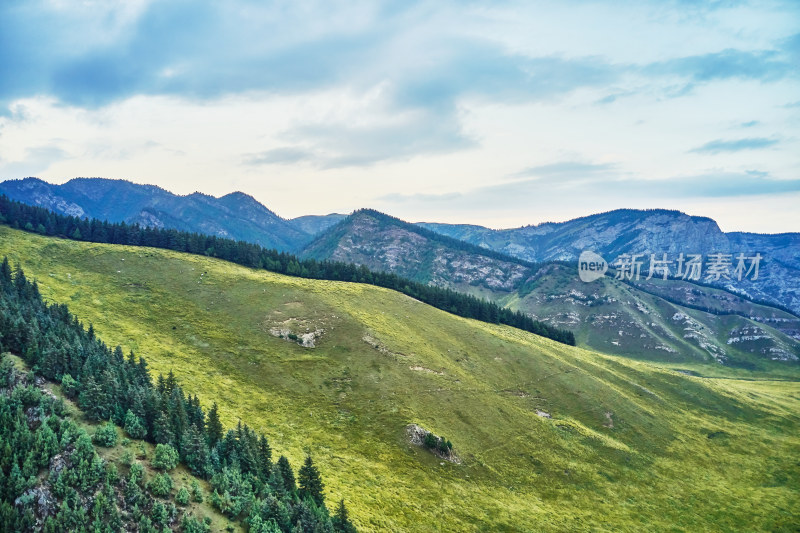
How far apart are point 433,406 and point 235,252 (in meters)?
107

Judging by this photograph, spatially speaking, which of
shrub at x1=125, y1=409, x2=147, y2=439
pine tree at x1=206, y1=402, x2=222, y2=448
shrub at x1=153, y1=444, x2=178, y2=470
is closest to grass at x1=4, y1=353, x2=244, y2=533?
shrub at x1=125, y1=409, x2=147, y2=439

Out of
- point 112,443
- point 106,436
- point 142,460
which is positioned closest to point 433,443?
point 142,460

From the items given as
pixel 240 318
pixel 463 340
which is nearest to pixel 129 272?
pixel 240 318

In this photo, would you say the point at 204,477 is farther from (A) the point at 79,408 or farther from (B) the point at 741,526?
(B) the point at 741,526

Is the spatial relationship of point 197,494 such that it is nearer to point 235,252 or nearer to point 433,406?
point 433,406

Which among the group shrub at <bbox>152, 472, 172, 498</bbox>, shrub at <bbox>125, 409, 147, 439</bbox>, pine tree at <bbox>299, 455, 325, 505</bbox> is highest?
shrub at <bbox>125, 409, 147, 439</bbox>

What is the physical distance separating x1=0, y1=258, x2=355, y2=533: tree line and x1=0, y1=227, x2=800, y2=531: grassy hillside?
12271 mm

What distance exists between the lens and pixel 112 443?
3412 cm

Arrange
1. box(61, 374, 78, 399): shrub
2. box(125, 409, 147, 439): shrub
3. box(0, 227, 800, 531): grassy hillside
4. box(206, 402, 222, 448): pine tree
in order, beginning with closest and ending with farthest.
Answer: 1. box(125, 409, 147, 439): shrub
2. box(61, 374, 78, 399): shrub
3. box(206, 402, 222, 448): pine tree
4. box(0, 227, 800, 531): grassy hillside

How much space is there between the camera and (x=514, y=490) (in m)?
62.4

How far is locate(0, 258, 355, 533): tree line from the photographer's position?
28.6 meters

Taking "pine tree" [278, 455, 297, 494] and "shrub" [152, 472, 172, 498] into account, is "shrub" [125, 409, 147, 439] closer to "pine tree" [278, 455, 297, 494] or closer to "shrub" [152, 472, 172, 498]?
"shrub" [152, 472, 172, 498]

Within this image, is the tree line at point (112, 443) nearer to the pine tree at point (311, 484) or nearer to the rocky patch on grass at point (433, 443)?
the pine tree at point (311, 484)

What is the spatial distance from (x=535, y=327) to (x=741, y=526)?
112 meters
